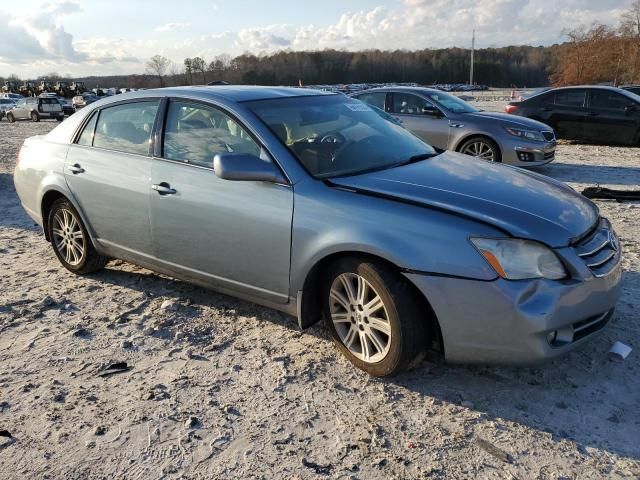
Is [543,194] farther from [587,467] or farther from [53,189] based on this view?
[53,189]

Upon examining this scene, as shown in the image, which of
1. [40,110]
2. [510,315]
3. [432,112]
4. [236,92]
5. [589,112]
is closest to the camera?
[510,315]

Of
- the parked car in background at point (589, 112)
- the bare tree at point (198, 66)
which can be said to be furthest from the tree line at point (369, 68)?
the parked car in background at point (589, 112)

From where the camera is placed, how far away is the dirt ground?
98.3 inches

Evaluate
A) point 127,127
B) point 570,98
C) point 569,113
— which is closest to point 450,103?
point 569,113

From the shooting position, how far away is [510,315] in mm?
2689

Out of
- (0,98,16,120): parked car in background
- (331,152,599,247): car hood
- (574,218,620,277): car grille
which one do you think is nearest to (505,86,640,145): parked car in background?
(331,152,599,247): car hood

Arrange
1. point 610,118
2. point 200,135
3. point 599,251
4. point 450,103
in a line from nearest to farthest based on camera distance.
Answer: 1. point 599,251
2. point 200,135
3. point 450,103
4. point 610,118

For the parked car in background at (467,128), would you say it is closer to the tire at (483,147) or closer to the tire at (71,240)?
the tire at (483,147)

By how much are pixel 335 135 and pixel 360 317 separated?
4.39 feet

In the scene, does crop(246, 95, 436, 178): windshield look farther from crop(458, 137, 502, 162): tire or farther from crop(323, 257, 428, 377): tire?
crop(458, 137, 502, 162): tire

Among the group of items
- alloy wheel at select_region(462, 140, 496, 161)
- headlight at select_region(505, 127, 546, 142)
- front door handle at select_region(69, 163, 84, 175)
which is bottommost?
alloy wheel at select_region(462, 140, 496, 161)

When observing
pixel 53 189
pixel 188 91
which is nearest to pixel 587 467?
pixel 188 91

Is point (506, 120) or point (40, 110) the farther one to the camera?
point (40, 110)

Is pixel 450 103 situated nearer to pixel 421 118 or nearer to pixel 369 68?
pixel 421 118
